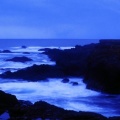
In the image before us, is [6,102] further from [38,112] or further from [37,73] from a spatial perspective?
[37,73]

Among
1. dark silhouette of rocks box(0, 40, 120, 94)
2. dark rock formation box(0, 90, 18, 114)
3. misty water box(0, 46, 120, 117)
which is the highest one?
dark silhouette of rocks box(0, 40, 120, 94)

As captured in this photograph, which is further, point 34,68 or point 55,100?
point 34,68

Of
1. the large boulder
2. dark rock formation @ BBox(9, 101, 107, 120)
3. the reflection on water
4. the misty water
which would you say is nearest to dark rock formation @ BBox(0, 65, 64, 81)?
the misty water

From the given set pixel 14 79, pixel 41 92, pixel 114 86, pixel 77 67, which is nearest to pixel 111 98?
pixel 114 86

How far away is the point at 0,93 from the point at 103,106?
23.3 feet

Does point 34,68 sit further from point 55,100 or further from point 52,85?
point 55,100

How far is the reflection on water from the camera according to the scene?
1913cm

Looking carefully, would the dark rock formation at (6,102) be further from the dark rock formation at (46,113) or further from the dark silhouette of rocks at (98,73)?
the dark silhouette of rocks at (98,73)

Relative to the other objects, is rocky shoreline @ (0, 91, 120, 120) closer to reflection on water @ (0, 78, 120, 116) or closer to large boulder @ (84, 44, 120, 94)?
reflection on water @ (0, 78, 120, 116)

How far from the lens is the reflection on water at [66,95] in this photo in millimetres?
19133

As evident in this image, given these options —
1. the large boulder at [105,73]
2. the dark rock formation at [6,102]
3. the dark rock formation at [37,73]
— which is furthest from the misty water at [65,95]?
the dark rock formation at [6,102]

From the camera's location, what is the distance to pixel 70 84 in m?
27.9

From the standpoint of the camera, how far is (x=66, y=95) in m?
23.1

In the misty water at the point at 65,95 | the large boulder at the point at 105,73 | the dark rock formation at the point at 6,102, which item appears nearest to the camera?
the dark rock formation at the point at 6,102
